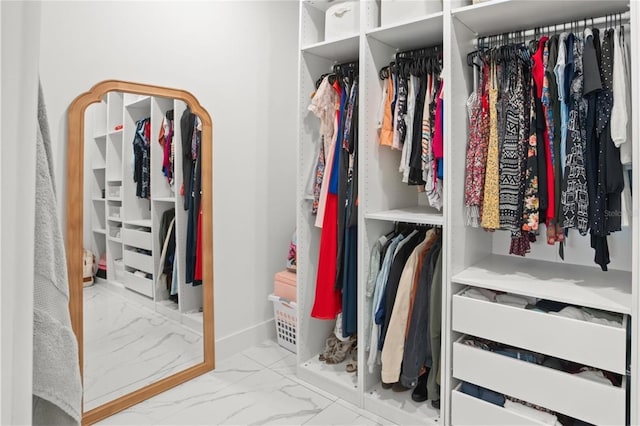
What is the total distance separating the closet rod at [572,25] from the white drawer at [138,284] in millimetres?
2084

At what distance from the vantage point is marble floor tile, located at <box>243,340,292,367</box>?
268 cm

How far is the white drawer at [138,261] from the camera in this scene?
2219 mm

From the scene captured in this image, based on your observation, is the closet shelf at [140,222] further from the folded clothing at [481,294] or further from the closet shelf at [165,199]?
the folded clothing at [481,294]

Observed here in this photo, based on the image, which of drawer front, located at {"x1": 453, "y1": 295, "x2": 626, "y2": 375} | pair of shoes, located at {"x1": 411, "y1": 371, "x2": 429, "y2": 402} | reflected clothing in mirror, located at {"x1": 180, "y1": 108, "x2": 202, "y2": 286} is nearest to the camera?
drawer front, located at {"x1": 453, "y1": 295, "x2": 626, "y2": 375}

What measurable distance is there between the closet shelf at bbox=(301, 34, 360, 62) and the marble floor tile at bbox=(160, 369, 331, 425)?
1.88 meters

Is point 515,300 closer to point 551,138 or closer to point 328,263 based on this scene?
point 551,138

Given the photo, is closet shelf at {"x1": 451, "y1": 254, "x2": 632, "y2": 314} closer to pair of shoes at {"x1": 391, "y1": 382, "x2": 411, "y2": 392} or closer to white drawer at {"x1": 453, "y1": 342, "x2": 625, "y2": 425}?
white drawer at {"x1": 453, "y1": 342, "x2": 625, "y2": 425}

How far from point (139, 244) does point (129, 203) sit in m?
0.23

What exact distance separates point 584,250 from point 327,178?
4.24 ft

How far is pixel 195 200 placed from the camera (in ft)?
8.07

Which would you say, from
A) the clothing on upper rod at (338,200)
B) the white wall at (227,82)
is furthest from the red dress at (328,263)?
the white wall at (227,82)

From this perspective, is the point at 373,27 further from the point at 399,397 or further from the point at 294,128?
the point at 399,397

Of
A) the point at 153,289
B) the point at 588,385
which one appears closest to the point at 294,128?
the point at 153,289

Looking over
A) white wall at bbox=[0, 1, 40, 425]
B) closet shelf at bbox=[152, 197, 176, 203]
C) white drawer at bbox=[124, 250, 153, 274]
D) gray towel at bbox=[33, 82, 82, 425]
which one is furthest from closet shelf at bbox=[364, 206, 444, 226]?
white wall at bbox=[0, 1, 40, 425]
